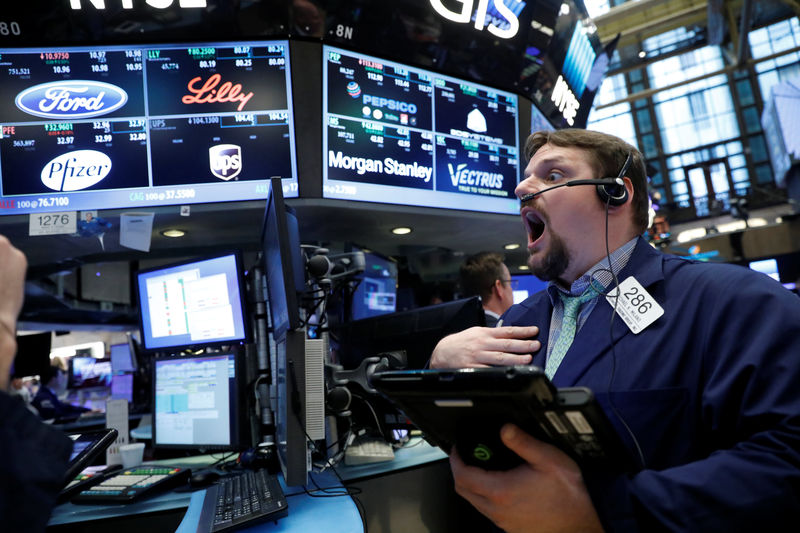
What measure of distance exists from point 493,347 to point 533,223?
0.46 m

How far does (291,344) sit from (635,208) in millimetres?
998

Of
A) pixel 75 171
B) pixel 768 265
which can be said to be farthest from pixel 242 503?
pixel 768 265

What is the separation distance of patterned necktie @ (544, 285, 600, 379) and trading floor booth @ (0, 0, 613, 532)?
2.08 ft

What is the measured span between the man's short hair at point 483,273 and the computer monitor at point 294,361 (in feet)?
5.70

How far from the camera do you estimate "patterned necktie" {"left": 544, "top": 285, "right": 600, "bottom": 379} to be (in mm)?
1164

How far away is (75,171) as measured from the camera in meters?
2.30

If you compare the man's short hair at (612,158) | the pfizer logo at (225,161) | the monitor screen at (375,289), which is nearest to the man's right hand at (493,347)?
the man's short hair at (612,158)

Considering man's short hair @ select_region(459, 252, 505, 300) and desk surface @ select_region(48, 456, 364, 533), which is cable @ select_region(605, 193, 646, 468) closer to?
desk surface @ select_region(48, 456, 364, 533)

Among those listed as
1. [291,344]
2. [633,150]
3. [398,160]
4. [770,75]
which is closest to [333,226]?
[398,160]

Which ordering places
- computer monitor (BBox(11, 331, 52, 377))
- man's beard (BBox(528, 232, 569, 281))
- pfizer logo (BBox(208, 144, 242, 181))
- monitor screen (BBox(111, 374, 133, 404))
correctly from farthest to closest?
computer monitor (BBox(11, 331, 52, 377)) → monitor screen (BBox(111, 374, 133, 404)) → pfizer logo (BBox(208, 144, 242, 181)) → man's beard (BBox(528, 232, 569, 281))

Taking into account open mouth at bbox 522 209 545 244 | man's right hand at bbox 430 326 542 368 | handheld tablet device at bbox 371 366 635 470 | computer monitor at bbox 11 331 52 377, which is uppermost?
open mouth at bbox 522 209 545 244

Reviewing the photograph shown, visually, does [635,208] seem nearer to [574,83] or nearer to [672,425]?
[672,425]

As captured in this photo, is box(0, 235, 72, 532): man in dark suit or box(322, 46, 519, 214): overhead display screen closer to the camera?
box(0, 235, 72, 532): man in dark suit

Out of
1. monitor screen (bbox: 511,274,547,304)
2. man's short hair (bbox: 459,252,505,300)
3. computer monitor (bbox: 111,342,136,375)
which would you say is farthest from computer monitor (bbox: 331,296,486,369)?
computer monitor (bbox: 111,342,136,375)
